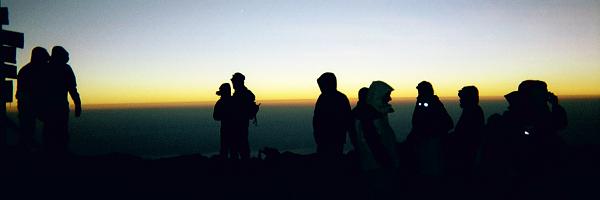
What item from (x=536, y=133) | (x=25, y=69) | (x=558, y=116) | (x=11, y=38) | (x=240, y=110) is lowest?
(x=536, y=133)

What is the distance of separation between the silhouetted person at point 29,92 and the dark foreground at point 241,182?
418mm

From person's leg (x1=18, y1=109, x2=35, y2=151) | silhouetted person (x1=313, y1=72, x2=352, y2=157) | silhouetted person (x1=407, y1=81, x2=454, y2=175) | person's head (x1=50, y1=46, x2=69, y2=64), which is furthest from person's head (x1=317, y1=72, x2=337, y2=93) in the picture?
person's leg (x1=18, y1=109, x2=35, y2=151)

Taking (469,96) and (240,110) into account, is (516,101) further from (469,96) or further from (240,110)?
(240,110)

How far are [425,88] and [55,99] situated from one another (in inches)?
252

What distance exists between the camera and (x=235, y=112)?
8781 millimetres

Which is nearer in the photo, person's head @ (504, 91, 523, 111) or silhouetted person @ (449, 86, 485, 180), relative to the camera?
person's head @ (504, 91, 523, 111)

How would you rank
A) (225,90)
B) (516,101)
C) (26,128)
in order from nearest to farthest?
(516,101), (26,128), (225,90)

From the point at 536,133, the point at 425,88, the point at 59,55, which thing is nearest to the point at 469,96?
the point at 425,88

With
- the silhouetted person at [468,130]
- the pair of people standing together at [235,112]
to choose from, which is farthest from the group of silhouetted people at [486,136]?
the pair of people standing together at [235,112]

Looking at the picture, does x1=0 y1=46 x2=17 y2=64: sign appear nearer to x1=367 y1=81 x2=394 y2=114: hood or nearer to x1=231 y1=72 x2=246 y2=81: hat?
x1=231 y1=72 x2=246 y2=81: hat

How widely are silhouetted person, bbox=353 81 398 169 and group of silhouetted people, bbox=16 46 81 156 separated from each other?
534 centimetres

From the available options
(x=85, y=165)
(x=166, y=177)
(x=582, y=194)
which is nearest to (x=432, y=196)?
(x=582, y=194)

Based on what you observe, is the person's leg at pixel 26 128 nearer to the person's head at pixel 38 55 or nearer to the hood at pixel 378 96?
the person's head at pixel 38 55

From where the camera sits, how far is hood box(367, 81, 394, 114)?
512cm
